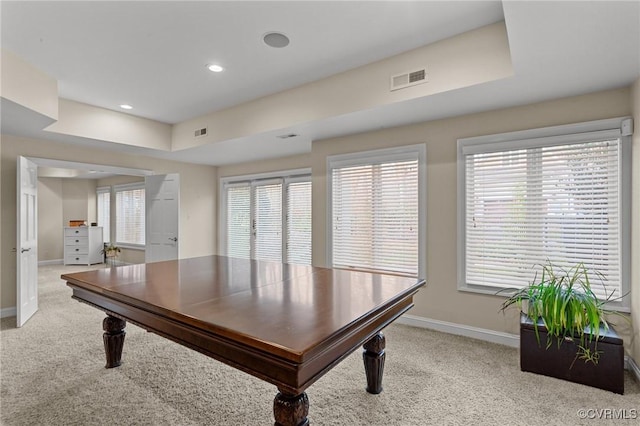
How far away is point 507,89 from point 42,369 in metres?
4.49

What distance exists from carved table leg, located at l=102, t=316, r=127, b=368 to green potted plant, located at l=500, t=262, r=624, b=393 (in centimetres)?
325

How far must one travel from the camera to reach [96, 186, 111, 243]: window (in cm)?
853

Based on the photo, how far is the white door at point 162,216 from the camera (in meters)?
5.29

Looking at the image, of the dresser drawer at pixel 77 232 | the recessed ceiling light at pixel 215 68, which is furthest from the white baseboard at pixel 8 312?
the dresser drawer at pixel 77 232

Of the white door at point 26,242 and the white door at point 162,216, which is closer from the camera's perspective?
Result: the white door at point 26,242

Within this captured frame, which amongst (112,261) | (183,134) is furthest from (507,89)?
(112,261)

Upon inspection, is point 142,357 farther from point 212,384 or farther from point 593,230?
point 593,230

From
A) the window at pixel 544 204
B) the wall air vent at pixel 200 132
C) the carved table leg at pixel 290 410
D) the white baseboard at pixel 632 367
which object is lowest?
the white baseboard at pixel 632 367

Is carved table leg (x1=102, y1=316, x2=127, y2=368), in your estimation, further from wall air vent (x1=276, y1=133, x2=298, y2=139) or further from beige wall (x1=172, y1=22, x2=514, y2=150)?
wall air vent (x1=276, y1=133, x2=298, y2=139)

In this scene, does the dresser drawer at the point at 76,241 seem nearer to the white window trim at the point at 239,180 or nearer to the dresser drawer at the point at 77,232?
the dresser drawer at the point at 77,232

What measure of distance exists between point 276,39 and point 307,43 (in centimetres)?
26

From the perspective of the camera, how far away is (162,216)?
5.45 metres

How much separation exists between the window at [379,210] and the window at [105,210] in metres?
7.29

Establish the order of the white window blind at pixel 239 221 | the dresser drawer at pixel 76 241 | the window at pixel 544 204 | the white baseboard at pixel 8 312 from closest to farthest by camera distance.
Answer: the window at pixel 544 204 < the white baseboard at pixel 8 312 < the white window blind at pixel 239 221 < the dresser drawer at pixel 76 241
